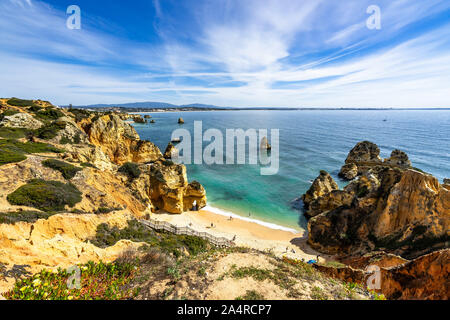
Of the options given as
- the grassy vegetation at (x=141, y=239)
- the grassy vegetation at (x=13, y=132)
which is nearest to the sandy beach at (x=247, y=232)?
the grassy vegetation at (x=141, y=239)

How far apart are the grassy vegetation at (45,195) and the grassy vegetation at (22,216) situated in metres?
1.17

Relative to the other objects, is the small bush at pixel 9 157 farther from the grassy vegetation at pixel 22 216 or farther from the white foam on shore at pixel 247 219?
the white foam on shore at pixel 247 219

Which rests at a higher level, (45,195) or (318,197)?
(45,195)

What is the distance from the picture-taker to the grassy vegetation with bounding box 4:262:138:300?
5.73 meters

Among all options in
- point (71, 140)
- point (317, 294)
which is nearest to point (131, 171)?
point (71, 140)

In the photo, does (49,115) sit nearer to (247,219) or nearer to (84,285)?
(247,219)

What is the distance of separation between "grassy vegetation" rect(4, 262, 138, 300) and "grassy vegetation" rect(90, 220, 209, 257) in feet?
9.24

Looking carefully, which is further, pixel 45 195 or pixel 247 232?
pixel 247 232

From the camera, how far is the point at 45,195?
37.8ft

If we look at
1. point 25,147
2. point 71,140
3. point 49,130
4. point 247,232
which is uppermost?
point 49,130

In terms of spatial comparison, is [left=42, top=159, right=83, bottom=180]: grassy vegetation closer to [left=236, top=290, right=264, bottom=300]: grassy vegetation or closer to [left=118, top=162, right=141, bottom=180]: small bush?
[left=118, top=162, right=141, bottom=180]: small bush

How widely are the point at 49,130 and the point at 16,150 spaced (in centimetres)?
895

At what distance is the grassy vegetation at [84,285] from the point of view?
5.73 m
